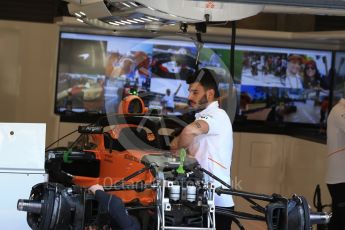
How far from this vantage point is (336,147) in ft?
17.5

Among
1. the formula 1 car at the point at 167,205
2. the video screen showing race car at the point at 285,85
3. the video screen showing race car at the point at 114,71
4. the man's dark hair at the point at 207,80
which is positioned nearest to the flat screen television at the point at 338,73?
the video screen showing race car at the point at 285,85

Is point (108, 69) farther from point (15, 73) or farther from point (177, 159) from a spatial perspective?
point (177, 159)

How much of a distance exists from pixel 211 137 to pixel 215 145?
5 cm

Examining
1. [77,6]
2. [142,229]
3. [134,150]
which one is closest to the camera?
[142,229]

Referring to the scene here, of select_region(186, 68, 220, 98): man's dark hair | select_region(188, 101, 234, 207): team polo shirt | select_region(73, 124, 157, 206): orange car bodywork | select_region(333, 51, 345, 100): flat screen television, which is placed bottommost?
select_region(73, 124, 157, 206): orange car bodywork

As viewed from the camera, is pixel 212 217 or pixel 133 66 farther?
pixel 133 66

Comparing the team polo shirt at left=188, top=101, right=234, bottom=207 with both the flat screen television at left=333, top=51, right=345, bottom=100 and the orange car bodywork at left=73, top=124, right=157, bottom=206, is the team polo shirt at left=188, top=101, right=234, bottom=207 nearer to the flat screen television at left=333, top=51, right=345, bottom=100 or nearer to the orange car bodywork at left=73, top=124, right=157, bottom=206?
the orange car bodywork at left=73, top=124, right=157, bottom=206

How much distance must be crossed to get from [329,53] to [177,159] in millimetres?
5710

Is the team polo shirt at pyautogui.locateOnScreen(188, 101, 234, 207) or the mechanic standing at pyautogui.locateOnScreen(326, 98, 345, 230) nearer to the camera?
the team polo shirt at pyautogui.locateOnScreen(188, 101, 234, 207)

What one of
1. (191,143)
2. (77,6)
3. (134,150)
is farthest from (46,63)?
(191,143)

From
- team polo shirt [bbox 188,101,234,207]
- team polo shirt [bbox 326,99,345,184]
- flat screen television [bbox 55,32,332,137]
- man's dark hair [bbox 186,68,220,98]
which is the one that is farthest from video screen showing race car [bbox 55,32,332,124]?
team polo shirt [bbox 188,101,234,207]

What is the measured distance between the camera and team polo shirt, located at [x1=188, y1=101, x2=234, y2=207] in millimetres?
3721

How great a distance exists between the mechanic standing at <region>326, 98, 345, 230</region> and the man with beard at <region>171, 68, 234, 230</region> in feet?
5.80

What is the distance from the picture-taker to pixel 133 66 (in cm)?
839
